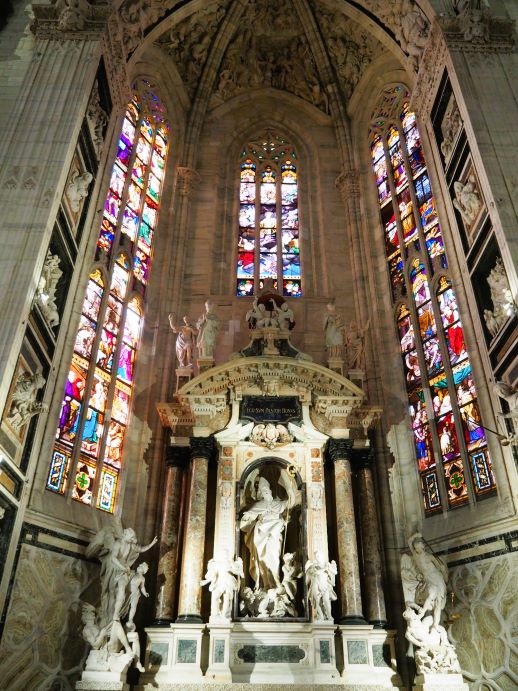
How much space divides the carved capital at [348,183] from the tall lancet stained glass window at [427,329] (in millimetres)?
576

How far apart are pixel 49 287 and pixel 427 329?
25.8 feet

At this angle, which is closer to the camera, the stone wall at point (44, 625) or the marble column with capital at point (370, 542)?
the stone wall at point (44, 625)

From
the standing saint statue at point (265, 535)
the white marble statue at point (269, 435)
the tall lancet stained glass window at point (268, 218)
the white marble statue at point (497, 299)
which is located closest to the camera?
the white marble statue at point (497, 299)

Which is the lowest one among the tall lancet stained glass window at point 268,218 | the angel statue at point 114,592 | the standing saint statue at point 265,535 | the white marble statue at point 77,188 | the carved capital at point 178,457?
the angel statue at point 114,592

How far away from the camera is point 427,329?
13.4 metres

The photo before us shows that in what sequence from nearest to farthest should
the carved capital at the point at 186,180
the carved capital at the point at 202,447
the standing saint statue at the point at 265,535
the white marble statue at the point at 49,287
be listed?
the white marble statue at the point at 49,287, the standing saint statue at the point at 265,535, the carved capital at the point at 202,447, the carved capital at the point at 186,180

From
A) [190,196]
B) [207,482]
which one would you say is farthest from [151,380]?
[190,196]

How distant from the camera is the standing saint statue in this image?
1087 centimetres

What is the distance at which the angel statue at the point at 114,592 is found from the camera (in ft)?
30.6

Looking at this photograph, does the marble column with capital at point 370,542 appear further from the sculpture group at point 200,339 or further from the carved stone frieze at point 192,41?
the carved stone frieze at point 192,41

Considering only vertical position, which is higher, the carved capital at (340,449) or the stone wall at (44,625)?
the carved capital at (340,449)

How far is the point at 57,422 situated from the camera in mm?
10484

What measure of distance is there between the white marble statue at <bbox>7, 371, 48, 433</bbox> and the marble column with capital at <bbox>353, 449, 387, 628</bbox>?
6.09 meters

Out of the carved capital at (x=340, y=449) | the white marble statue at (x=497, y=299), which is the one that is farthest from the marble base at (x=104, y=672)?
the white marble statue at (x=497, y=299)
